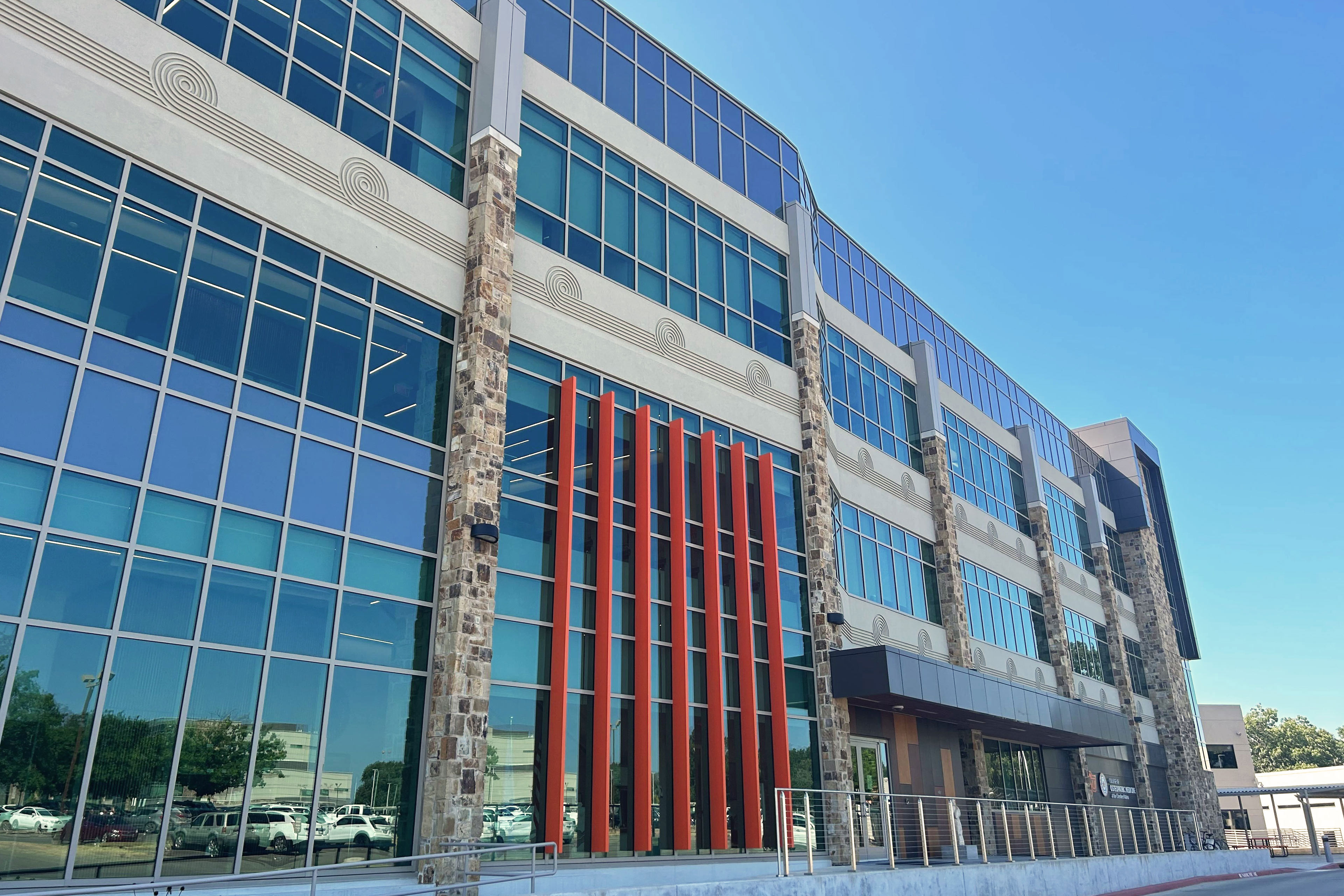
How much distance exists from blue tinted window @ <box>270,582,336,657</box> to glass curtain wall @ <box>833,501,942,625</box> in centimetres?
1478

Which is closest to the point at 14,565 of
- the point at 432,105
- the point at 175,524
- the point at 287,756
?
the point at 175,524

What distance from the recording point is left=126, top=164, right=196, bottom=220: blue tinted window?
1306 cm

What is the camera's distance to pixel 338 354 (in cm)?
1499

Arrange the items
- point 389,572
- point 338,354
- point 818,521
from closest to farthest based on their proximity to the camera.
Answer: point 389,572, point 338,354, point 818,521

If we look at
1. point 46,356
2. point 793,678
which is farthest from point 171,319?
point 793,678

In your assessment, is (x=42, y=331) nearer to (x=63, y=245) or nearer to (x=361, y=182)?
(x=63, y=245)

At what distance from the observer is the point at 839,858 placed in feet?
67.5

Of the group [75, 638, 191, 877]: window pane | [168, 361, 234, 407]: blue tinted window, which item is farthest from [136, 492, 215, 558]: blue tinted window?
[168, 361, 234, 407]: blue tinted window

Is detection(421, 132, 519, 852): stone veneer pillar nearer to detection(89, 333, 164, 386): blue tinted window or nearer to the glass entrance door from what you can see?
detection(89, 333, 164, 386): blue tinted window

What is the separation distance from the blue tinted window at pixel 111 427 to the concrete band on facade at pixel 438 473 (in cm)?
4

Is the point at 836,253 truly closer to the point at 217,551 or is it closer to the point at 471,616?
the point at 471,616

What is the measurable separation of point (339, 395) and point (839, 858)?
14343mm

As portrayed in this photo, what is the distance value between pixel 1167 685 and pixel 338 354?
44.1 m

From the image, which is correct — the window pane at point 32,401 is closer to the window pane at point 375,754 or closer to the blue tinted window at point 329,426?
the blue tinted window at point 329,426
